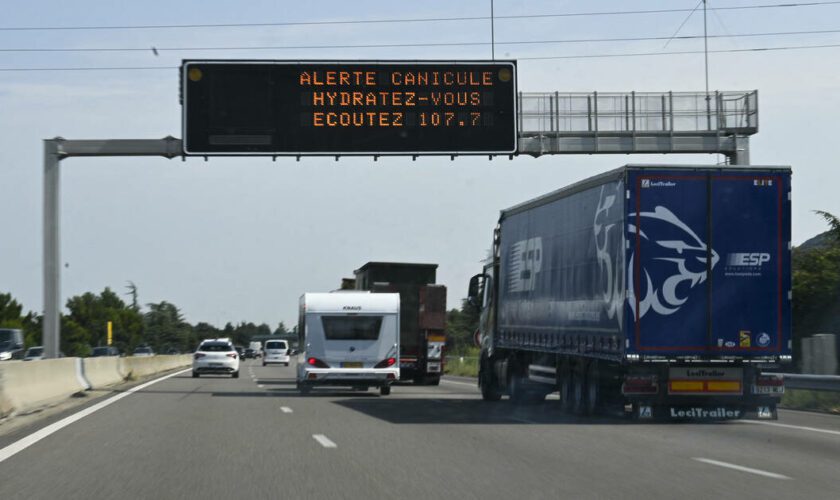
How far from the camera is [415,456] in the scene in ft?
46.5

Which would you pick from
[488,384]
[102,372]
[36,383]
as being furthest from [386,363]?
[102,372]

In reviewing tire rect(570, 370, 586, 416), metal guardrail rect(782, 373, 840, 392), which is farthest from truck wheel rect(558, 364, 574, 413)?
metal guardrail rect(782, 373, 840, 392)

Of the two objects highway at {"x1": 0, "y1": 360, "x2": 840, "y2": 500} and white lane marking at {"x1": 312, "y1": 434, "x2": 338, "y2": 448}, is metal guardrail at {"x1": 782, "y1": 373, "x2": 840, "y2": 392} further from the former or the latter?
white lane marking at {"x1": 312, "y1": 434, "x2": 338, "y2": 448}

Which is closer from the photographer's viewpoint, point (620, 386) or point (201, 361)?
point (620, 386)

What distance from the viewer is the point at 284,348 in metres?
75.8

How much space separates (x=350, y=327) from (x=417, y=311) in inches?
295

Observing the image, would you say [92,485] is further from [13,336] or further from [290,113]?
[13,336]

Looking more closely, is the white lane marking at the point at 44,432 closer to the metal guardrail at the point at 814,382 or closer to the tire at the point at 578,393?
the tire at the point at 578,393

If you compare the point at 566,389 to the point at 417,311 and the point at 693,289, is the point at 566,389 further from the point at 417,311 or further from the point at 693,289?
the point at 417,311

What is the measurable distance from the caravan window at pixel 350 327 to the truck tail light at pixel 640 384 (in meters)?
11.9

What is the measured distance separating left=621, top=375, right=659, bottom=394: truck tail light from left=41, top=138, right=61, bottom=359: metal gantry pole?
19053mm

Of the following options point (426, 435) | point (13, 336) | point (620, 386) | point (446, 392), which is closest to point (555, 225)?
point (620, 386)

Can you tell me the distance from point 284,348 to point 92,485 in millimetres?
64618

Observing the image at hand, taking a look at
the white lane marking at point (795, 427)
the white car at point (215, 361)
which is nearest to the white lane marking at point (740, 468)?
the white lane marking at point (795, 427)
